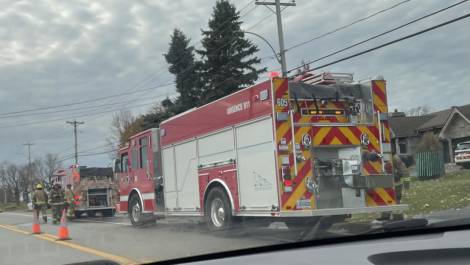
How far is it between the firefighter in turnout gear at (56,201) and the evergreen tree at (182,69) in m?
17.4

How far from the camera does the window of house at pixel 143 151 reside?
15.1 m

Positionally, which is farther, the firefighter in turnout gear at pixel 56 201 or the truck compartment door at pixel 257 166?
the firefighter in turnout gear at pixel 56 201

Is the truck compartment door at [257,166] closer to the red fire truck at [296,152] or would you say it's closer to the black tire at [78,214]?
the red fire truck at [296,152]

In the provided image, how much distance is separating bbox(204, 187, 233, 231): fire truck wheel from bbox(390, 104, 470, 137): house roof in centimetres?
3695

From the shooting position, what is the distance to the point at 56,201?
21.9 meters

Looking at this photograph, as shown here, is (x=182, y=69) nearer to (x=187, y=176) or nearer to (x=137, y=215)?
(x=137, y=215)

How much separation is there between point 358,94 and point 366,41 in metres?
5.89

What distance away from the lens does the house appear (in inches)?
1702

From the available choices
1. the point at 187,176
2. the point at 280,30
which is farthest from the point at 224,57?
the point at 187,176

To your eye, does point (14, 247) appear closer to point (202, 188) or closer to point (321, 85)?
point (202, 188)

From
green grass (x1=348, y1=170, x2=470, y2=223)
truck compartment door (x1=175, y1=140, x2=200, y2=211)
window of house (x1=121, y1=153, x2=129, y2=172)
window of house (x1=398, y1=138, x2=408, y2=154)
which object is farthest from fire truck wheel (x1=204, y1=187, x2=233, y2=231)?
window of house (x1=398, y1=138, x2=408, y2=154)

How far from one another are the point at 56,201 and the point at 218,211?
40.8 ft

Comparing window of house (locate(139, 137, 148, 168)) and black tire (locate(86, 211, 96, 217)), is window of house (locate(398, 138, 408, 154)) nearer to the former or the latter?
black tire (locate(86, 211, 96, 217))

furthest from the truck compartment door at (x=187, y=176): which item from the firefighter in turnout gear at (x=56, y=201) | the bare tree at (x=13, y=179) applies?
the bare tree at (x=13, y=179)
